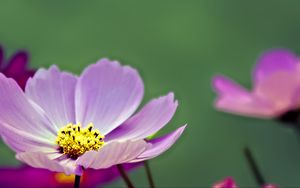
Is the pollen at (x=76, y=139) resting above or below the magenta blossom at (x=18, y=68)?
below

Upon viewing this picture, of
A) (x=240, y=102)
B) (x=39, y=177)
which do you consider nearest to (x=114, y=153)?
(x=39, y=177)

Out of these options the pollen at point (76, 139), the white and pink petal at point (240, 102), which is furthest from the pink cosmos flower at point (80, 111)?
the white and pink petal at point (240, 102)

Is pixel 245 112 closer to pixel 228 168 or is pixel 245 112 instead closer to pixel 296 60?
pixel 296 60

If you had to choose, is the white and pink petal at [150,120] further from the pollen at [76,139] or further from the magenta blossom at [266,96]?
the magenta blossom at [266,96]

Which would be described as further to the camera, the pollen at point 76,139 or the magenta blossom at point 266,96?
the magenta blossom at point 266,96

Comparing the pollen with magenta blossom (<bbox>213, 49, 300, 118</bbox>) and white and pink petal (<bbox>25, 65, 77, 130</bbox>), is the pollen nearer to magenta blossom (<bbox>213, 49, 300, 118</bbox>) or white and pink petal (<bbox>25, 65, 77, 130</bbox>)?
white and pink petal (<bbox>25, 65, 77, 130</bbox>)

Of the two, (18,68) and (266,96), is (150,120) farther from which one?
(266,96)

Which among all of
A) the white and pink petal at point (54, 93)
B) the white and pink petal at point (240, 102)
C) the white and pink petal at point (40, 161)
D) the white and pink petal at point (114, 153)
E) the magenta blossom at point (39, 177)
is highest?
the white and pink petal at point (240, 102)

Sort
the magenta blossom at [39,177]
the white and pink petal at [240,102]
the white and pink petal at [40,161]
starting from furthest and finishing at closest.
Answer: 1. the white and pink petal at [240,102]
2. the magenta blossom at [39,177]
3. the white and pink petal at [40,161]
